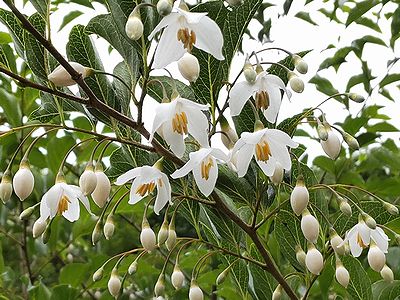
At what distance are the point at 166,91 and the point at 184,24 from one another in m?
0.22

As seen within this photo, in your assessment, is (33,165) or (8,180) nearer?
(8,180)

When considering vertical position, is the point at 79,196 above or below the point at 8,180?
below

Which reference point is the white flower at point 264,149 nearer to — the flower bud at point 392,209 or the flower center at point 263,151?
the flower center at point 263,151

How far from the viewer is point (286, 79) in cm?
151

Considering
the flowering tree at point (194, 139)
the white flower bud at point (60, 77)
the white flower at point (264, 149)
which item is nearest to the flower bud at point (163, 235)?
the flowering tree at point (194, 139)

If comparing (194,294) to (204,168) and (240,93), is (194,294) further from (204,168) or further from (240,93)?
(240,93)

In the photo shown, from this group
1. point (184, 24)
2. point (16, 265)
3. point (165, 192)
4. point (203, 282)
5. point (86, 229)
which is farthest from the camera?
point (16, 265)

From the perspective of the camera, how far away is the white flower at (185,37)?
4.19ft

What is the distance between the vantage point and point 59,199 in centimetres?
145

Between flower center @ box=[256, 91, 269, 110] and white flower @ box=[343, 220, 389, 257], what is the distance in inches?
15.9

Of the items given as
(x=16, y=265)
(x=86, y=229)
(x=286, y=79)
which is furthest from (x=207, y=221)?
(x=16, y=265)

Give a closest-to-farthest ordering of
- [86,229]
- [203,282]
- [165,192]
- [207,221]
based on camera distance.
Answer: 1. [165,192]
2. [207,221]
3. [203,282]
4. [86,229]

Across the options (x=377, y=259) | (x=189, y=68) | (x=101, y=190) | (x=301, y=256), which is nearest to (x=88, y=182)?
(x=101, y=190)

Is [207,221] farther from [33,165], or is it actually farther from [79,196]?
[33,165]
